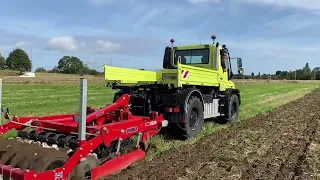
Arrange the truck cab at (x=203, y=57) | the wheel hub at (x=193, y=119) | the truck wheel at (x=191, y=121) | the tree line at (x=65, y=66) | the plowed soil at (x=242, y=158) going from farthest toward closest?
1. the tree line at (x=65, y=66)
2. the truck cab at (x=203, y=57)
3. the wheel hub at (x=193, y=119)
4. the truck wheel at (x=191, y=121)
5. the plowed soil at (x=242, y=158)

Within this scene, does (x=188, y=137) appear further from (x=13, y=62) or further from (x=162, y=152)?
(x=13, y=62)

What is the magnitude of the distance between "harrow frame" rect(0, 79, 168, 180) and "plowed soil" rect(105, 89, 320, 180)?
24cm

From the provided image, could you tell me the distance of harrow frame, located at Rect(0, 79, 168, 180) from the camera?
4.34 m

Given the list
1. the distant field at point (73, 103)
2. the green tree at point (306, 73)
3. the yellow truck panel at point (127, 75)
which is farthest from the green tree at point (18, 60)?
the yellow truck panel at point (127, 75)

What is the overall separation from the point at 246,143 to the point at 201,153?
147 centimetres

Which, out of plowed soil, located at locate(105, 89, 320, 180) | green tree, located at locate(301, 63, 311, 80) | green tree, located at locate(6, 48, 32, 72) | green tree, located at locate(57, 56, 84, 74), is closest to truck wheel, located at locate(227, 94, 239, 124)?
plowed soil, located at locate(105, 89, 320, 180)

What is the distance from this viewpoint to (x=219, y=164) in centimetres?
620

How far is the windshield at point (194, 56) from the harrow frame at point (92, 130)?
393cm

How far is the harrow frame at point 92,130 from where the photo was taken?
4.34 metres

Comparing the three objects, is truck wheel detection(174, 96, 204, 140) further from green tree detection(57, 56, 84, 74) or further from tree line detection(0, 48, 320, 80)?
green tree detection(57, 56, 84, 74)

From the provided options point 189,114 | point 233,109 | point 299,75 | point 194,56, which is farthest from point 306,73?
point 189,114

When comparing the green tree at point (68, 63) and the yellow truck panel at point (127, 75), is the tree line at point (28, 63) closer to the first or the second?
the green tree at point (68, 63)

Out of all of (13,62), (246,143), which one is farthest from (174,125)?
(13,62)

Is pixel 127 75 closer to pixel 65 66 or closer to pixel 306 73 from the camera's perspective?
pixel 65 66
